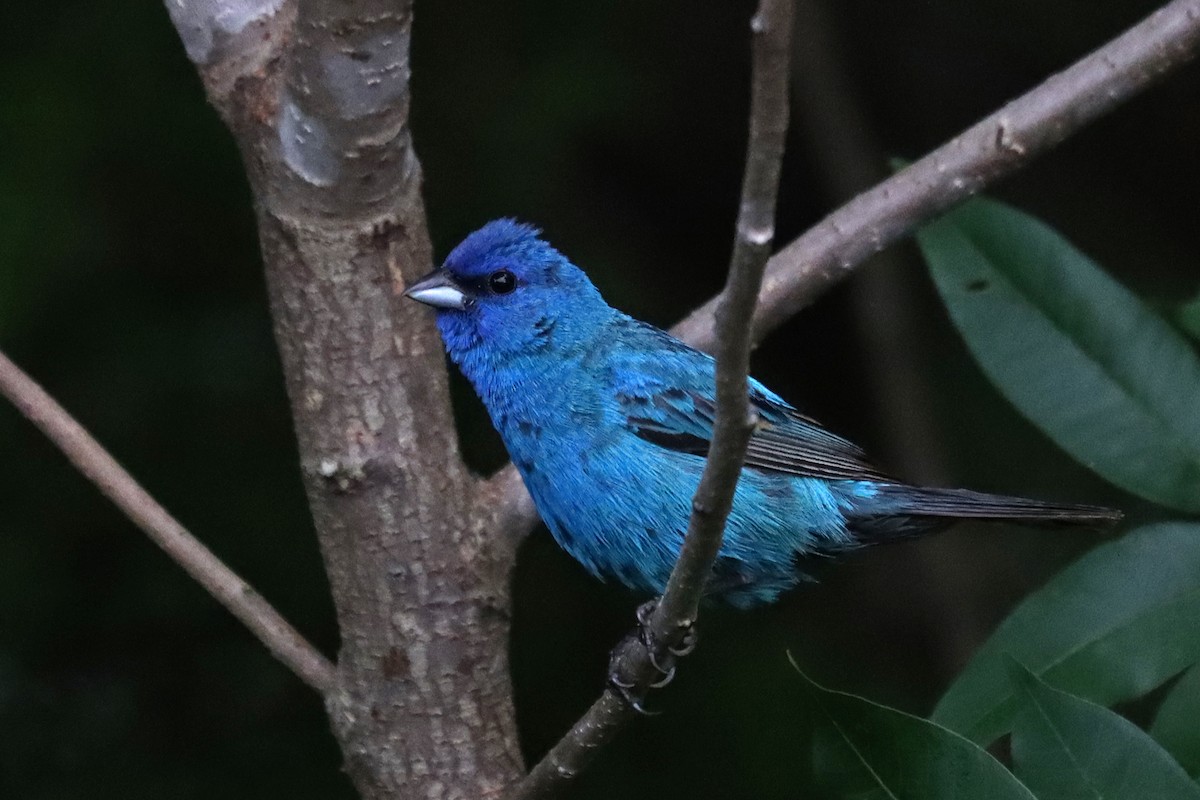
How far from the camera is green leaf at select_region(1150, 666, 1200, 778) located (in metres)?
2.26

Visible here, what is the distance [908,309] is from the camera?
513 cm

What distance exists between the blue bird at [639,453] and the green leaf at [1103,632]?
21 centimetres

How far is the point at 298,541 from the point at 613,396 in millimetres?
1462

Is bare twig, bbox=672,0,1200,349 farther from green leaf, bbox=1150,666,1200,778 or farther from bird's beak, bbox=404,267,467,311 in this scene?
green leaf, bbox=1150,666,1200,778

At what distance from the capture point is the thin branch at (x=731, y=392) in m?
1.40

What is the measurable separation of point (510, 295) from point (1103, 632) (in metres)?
1.42

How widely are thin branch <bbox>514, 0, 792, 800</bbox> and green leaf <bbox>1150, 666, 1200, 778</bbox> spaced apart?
2.55 ft

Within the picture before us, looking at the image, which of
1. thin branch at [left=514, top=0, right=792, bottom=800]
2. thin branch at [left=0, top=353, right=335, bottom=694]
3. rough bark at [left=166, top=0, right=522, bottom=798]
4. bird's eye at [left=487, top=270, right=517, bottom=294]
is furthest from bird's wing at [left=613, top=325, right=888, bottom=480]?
thin branch at [left=0, top=353, right=335, bottom=694]

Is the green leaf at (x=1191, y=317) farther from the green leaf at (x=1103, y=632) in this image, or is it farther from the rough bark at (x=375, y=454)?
the rough bark at (x=375, y=454)

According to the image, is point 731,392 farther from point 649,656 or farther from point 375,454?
point 375,454

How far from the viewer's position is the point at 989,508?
113 inches

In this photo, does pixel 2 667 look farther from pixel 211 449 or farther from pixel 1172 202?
pixel 1172 202

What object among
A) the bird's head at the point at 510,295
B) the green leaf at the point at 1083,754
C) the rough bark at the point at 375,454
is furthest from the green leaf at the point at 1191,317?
the rough bark at the point at 375,454

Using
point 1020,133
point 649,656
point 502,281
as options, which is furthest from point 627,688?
point 1020,133
